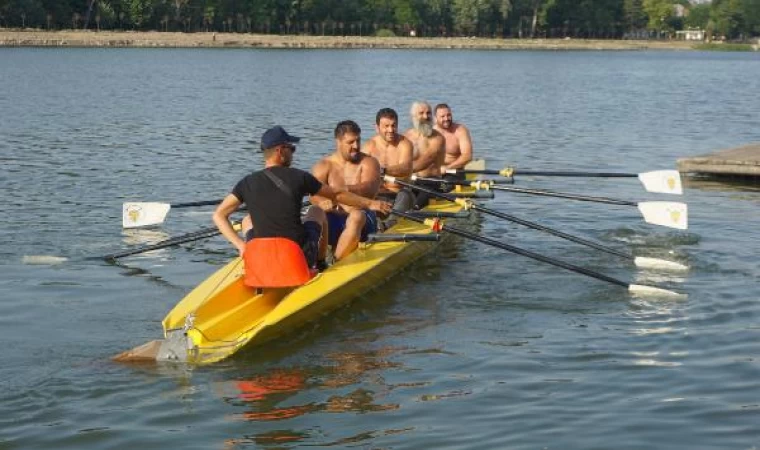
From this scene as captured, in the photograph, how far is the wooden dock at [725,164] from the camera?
74.0 ft

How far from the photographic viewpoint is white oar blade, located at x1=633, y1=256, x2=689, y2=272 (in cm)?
1485

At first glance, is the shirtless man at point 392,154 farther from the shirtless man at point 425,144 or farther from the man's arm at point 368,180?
the man's arm at point 368,180

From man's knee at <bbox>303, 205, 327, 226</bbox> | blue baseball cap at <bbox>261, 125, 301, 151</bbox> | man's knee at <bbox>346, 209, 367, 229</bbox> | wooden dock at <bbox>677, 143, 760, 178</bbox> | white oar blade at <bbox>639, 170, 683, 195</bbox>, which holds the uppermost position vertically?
blue baseball cap at <bbox>261, 125, 301, 151</bbox>

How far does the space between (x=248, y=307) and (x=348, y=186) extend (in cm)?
257

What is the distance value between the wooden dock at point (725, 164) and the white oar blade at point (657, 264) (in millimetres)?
8222

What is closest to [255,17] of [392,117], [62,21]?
[62,21]

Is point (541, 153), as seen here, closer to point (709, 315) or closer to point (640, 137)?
point (640, 137)

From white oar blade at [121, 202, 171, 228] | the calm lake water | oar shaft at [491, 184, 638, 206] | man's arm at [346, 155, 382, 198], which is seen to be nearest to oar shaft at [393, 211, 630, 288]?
the calm lake water

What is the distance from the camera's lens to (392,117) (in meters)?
15.7

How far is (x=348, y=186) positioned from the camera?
44.0 ft

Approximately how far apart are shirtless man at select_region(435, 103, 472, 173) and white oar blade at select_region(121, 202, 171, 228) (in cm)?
444

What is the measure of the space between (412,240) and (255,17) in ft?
429

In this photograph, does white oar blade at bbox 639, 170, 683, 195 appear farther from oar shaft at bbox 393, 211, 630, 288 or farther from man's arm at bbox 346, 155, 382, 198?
man's arm at bbox 346, 155, 382, 198

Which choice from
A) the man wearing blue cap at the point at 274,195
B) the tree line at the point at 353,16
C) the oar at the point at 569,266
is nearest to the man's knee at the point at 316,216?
the man wearing blue cap at the point at 274,195
